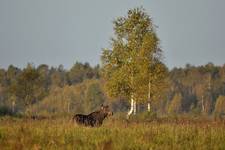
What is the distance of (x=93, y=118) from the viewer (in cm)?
2712

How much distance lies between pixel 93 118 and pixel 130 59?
2317cm

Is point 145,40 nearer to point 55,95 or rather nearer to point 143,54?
point 143,54

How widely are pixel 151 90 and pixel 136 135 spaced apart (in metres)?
38.8

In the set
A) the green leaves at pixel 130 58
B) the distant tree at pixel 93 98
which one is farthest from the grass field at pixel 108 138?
the distant tree at pixel 93 98

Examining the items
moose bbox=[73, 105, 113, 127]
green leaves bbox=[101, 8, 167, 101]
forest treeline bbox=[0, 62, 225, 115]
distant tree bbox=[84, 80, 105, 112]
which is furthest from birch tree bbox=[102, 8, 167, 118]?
distant tree bbox=[84, 80, 105, 112]

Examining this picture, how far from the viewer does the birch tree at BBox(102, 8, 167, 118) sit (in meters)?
49.0

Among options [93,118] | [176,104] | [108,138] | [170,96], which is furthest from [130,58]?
[170,96]

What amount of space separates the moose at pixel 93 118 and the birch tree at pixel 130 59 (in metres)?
19.7

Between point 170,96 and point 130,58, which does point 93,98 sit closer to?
point 170,96

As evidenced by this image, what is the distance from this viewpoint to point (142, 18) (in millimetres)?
51031

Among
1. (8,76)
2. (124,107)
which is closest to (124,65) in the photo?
(124,107)

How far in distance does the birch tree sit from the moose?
19748mm

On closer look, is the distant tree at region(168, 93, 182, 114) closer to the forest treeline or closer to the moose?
the forest treeline

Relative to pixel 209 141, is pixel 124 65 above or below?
above
